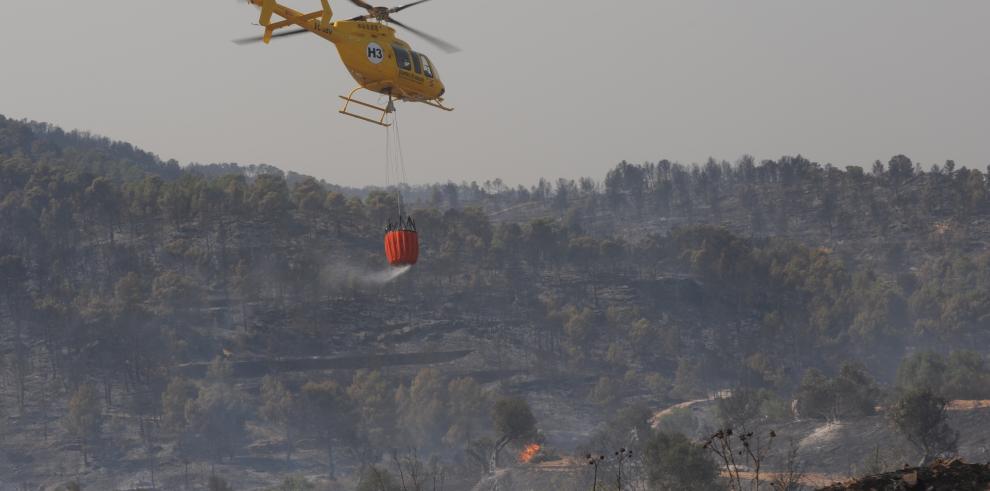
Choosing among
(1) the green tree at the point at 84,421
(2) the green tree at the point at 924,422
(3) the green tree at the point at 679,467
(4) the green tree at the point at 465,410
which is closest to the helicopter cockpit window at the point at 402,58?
(3) the green tree at the point at 679,467

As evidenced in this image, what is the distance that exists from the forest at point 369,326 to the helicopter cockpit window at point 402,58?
227ft

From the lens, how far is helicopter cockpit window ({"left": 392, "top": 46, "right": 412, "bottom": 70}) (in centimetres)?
4225

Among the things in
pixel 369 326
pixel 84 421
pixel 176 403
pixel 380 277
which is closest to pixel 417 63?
pixel 84 421

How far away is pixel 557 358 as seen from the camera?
158000 mm

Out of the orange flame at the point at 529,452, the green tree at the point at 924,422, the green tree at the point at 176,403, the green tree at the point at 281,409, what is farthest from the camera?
the green tree at the point at 281,409

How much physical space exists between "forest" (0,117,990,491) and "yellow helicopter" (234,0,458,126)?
68836mm

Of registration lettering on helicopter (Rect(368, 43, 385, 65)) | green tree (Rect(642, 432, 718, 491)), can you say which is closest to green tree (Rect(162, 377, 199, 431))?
green tree (Rect(642, 432, 718, 491))

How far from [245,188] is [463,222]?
1129 inches

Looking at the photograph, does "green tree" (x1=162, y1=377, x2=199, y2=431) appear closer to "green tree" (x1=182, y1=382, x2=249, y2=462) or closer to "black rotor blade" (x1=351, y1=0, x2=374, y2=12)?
"green tree" (x1=182, y1=382, x2=249, y2=462)

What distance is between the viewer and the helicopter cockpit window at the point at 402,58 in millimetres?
42250

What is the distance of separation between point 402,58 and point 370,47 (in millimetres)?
1238

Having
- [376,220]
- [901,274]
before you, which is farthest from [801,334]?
[376,220]

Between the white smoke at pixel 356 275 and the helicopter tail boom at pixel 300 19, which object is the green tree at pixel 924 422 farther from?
the white smoke at pixel 356 275

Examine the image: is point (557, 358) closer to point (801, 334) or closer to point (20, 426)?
point (801, 334)
